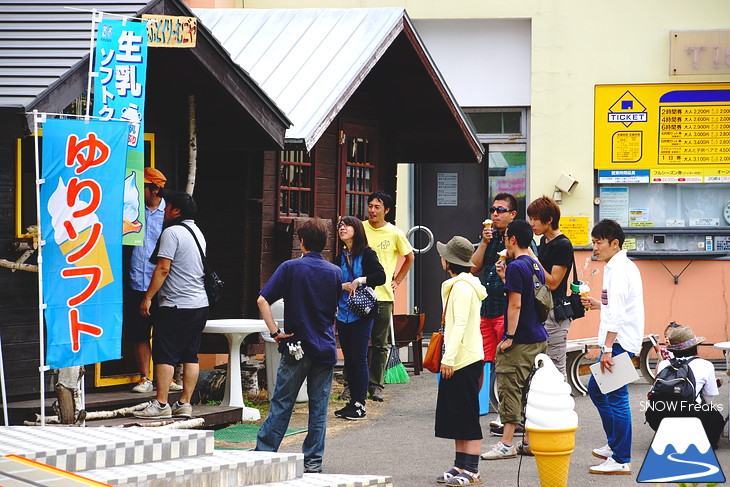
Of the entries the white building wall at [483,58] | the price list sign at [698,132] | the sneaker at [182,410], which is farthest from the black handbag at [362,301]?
the price list sign at [698,132]

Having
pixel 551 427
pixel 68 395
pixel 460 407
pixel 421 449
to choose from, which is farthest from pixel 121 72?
pixel 551 427

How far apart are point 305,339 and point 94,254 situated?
1.56 m

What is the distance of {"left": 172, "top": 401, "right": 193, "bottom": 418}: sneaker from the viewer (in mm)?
9305

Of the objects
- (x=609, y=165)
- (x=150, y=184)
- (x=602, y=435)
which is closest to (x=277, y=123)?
(x=150, y=184)

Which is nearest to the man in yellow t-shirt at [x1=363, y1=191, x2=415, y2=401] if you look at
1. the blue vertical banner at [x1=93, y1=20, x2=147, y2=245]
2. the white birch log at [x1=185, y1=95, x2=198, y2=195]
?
the white birch log at [x1=185, y1=95, x2=198, y2=195]

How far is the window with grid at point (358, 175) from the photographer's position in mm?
13383

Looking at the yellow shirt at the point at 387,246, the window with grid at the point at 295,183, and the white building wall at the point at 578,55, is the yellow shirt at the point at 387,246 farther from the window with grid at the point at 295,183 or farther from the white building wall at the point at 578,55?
the white building wall at the point at 578,55

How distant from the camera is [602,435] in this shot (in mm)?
9812

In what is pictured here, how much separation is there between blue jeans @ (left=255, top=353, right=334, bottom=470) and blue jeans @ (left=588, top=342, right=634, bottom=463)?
1.91m

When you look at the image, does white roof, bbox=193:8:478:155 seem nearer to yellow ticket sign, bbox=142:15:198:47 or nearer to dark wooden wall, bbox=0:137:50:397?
yellow ticket sign, bbox=142:15:198:47

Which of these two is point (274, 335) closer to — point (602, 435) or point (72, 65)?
point (72, 65)

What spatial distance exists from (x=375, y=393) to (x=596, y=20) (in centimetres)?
678

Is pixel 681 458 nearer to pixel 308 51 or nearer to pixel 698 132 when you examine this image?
pixel 308 51

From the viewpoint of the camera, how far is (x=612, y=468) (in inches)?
321
